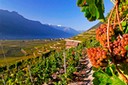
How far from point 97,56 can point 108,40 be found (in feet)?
0.40

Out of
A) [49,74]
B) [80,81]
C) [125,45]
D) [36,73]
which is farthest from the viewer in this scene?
[36,73]

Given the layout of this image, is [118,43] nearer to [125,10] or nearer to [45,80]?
[125,10]

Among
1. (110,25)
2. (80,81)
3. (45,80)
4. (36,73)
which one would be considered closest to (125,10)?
(110,25)

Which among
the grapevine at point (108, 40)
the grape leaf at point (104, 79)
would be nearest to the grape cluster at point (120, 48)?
the grapevine at point (108, 40)

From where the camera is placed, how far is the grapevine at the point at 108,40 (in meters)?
1.62

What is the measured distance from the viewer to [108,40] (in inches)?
65.7

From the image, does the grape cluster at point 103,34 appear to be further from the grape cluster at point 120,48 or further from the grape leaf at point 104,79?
the grape leaf at point 104,79

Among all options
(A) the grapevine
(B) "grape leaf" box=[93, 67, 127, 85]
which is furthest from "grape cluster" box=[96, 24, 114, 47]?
Result: (B) "grape leaf" box=[93, 67, 127, 85]

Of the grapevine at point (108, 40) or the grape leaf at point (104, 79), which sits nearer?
the grapevine at point (108, 40)

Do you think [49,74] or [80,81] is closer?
[80,81]

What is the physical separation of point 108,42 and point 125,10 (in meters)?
0.63

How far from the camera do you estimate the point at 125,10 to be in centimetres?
222

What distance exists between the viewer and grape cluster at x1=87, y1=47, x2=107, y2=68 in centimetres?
162

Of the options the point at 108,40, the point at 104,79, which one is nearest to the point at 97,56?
the point at 108,40
